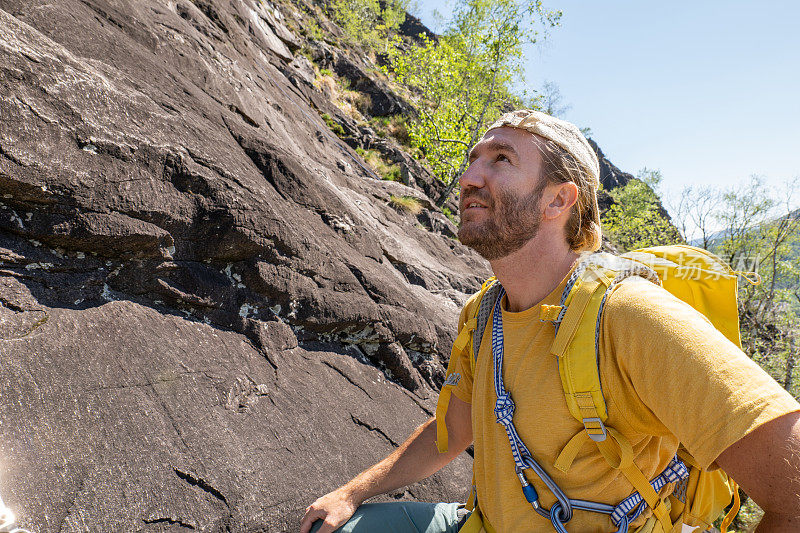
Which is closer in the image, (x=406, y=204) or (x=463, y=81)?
(x=406, y=204)

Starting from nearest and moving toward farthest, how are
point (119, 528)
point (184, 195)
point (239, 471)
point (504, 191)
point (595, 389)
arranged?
point (595, 389) → point (119, 528) → point (504, 191) → point (239, 471) → point (184, 195)

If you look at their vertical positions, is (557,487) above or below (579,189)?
below

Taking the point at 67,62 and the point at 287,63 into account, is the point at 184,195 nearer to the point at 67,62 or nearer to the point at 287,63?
the point at 67,62

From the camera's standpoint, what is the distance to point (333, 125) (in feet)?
47.8

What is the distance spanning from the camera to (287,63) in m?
14.5

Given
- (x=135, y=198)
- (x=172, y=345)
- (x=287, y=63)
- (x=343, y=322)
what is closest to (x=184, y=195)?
(x=135, y=198)

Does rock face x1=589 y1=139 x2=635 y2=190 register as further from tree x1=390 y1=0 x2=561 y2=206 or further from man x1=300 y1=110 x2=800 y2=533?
man x1=300 y1=110 x2=800 y2=533

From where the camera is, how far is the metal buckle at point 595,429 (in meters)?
1.80

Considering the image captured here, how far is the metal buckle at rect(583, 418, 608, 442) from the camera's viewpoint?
1802 millimetres

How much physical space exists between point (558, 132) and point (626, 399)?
1.44 m

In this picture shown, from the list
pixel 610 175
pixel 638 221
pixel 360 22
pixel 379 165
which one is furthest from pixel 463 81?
pixel 610 175

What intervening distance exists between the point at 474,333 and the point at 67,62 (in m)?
3.70

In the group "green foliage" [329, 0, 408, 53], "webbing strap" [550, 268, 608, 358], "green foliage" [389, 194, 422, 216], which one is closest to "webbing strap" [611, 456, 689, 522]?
"webbing strap" [550, 268, 608, 358]

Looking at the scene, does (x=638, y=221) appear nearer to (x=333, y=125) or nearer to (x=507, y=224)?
(x=333, y=125)
